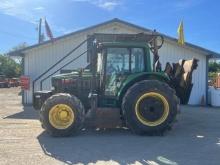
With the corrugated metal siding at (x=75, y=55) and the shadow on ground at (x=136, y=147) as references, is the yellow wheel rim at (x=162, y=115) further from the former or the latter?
the corrugated metal siding at (x=75, y=55)

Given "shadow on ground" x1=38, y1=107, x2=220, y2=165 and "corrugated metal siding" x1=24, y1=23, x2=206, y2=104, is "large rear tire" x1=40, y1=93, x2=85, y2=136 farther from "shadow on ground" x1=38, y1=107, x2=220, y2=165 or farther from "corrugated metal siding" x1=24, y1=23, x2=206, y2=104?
"corrugated metal siding" x1=24, y1=23, x2=206, y2=104

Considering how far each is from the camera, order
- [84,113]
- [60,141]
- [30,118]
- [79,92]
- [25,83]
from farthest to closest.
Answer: [25,83]
[30,118]
[79,92]
[84,113]
[60,141]

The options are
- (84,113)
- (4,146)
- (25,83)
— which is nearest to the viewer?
(4,146)

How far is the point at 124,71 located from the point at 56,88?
6.96 ft

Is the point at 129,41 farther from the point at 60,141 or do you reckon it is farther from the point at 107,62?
the point at 60,141

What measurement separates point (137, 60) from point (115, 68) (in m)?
0.69

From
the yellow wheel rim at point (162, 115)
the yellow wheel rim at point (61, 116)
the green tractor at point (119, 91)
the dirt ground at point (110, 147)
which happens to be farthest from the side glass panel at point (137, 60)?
the yellow wheel rim at point (61, 116)

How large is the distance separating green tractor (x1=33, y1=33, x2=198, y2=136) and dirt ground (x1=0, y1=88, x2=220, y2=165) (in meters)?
0.45

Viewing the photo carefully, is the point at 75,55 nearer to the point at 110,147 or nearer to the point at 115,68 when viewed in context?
the point at 115,68

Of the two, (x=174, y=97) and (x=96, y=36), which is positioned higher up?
(x=96, y=36)

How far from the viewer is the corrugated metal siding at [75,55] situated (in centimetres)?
2331

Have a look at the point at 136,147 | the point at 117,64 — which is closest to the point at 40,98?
the point at 117,64

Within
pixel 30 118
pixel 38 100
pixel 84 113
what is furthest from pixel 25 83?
pixel 84 113

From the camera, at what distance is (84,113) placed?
11031 millimetres
